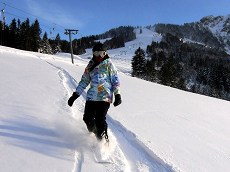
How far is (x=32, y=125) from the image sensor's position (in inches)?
246

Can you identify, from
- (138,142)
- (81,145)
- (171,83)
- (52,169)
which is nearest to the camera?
(52,169)

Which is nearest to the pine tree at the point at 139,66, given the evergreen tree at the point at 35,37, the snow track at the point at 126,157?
the evergreen tree at the point at 35,37

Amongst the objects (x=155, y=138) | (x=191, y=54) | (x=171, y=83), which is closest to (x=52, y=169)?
(x=155, y=138)

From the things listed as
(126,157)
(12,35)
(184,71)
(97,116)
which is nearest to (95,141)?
(97,116)

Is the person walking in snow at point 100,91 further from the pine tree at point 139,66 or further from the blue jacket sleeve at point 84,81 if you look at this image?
the pine tree at point 139,66

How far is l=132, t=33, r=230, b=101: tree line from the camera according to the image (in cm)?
8044

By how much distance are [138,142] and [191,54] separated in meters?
185

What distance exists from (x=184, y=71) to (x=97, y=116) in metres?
149

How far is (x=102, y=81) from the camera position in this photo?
579 centimetres

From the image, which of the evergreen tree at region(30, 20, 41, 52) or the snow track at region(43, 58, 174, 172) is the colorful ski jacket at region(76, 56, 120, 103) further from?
the evergreen tree at region(30, 20, 41, 52)

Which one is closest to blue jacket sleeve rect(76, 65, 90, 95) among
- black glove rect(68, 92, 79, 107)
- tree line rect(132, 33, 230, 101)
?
black glove rect(68, 92, 79, 107)

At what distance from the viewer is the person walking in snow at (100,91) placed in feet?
18.5

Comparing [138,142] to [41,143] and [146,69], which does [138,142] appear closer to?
[41,143]

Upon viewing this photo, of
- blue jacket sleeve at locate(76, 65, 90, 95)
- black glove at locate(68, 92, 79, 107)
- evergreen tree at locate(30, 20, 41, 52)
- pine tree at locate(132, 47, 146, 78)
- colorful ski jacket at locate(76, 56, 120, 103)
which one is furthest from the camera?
evergreen tree at locate(30, 20, 41, 52)
